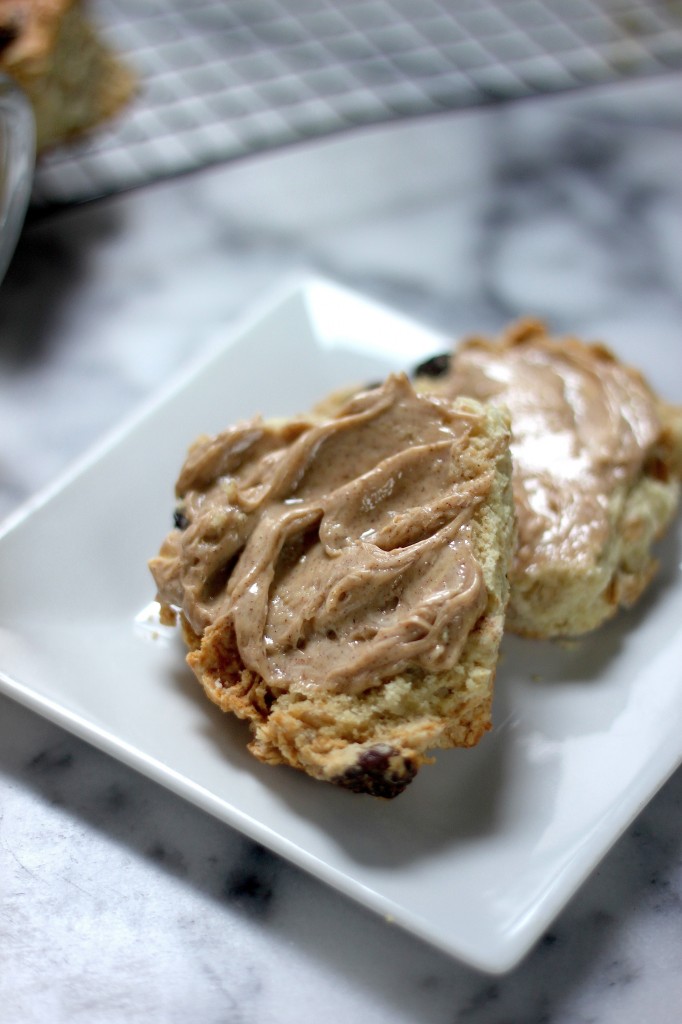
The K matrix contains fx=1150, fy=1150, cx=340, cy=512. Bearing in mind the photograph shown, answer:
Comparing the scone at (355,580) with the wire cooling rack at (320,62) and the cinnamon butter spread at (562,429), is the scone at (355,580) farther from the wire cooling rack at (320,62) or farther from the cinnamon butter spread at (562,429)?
the wire cooling rack at (320,62)

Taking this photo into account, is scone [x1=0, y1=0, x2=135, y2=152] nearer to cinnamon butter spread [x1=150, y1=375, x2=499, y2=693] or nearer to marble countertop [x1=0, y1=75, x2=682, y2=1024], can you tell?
marble countertop [x1=0, y1=75, x2=682, y2=1024]

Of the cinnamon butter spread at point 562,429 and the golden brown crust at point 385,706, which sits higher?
the cinnamon butter spread at point 562,429

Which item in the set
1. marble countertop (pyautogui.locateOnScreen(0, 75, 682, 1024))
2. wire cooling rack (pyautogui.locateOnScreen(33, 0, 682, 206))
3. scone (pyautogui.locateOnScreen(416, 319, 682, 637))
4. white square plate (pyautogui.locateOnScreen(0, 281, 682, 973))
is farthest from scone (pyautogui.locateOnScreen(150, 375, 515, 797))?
wire cooling rack (pyautogui.locateOnScreen(33, 0, 682, 206))

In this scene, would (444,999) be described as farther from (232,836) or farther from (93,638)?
(93,638)

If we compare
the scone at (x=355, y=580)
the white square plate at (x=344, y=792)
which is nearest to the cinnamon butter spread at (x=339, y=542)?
the scone at (x=355, y=580)

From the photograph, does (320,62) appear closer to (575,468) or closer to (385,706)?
(575,468)

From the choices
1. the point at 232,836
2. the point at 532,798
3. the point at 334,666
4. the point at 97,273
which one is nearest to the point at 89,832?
the point at 232,836

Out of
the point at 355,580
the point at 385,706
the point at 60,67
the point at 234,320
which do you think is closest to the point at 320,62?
the point at 60,67
